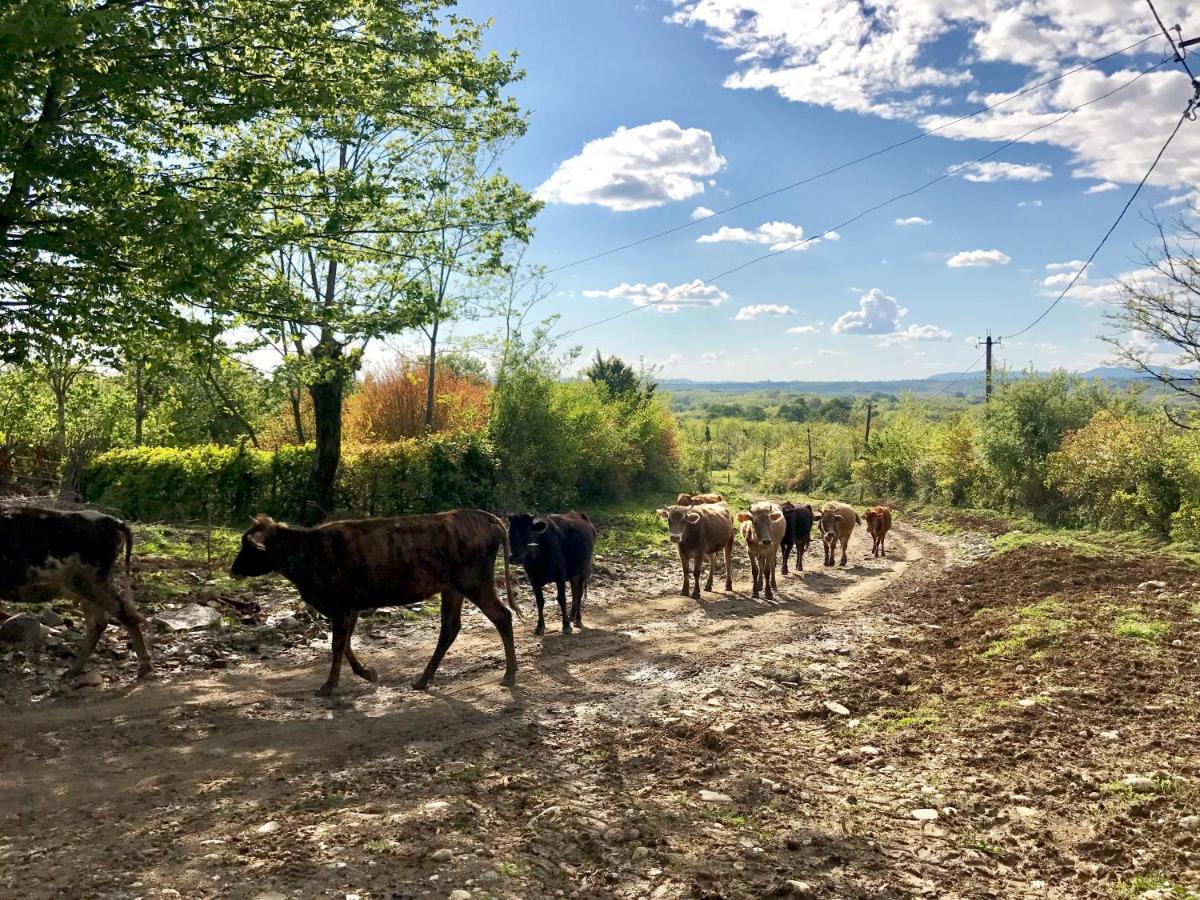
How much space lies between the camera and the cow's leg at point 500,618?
876 cm

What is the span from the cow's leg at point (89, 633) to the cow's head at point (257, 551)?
1.38 meters

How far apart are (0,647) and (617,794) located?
694cm

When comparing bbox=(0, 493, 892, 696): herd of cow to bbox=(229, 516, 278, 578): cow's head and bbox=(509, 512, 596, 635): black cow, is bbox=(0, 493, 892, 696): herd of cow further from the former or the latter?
bbox=(509, 512, 596, 635): black cow

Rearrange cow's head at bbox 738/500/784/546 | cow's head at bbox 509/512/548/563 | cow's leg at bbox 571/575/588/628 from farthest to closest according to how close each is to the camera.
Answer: cow's head at bbox 738/500/784/546 → cow's leg at bbox 571/575/588/628 → cow's head at bbox 509/512/548/563

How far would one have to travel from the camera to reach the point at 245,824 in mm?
5254

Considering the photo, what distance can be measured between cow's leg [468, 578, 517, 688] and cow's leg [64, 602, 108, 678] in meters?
3.54

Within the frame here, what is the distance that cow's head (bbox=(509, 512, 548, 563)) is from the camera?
11.3 m

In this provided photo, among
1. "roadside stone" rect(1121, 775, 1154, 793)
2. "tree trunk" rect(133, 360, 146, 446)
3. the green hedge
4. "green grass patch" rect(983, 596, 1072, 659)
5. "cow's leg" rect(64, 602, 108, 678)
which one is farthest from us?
"tree trunk" rect(133, 360, 146, 446)

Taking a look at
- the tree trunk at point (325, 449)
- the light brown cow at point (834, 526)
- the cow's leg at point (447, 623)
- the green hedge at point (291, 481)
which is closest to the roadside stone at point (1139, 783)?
the cow's leg at point (447, 623)

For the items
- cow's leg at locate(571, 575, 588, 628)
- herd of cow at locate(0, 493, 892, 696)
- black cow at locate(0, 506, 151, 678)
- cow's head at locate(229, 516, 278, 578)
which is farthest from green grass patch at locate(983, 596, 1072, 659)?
black cow at locate(0, 506, 151, 678)

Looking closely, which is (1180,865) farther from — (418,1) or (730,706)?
(418,1)

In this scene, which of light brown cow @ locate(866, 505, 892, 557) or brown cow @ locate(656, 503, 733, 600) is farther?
light brown cow @ locate(866, 505, 892, 557)

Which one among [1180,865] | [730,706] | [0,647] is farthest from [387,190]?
[1180,865]

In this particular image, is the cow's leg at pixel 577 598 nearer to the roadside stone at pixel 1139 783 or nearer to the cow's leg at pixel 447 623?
the cow's leg at pixel 447 623
